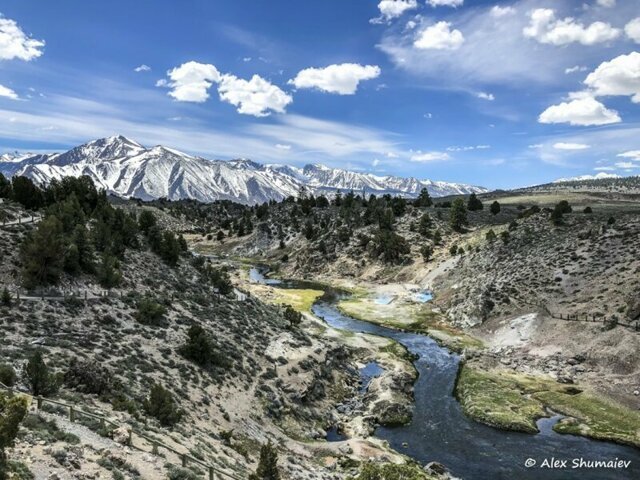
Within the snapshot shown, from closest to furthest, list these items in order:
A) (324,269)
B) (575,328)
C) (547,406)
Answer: (547,406), (575,328), (324,269)

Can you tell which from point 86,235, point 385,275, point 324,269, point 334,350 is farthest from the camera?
point 324,269

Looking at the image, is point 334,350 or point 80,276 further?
point 334,350

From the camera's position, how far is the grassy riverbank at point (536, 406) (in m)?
44.2

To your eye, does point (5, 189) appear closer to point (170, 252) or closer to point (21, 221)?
point (21, 221)

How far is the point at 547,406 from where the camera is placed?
49781mm

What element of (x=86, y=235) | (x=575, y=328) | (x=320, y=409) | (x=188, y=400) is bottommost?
(x=320, y=409)

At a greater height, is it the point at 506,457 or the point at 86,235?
the point at 86,235

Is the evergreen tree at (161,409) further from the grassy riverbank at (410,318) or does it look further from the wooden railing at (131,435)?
the grassy riverbank at (410,318)

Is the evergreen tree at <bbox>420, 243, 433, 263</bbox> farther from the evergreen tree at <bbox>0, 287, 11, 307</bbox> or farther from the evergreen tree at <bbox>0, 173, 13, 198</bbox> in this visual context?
the evergreen tree at <bbox>0, 287, 11, 307</bbox>

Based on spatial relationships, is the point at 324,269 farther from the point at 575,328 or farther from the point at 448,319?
the point at 575,328

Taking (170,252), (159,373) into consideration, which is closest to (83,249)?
(170,252)

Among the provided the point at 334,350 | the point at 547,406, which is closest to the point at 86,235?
the point at 334,350

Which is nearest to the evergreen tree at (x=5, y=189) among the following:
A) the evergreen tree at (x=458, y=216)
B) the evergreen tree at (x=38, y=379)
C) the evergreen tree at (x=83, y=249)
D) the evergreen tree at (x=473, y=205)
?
the evergreen tree at (x=83, y=249)

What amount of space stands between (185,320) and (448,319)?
52.3 metres
